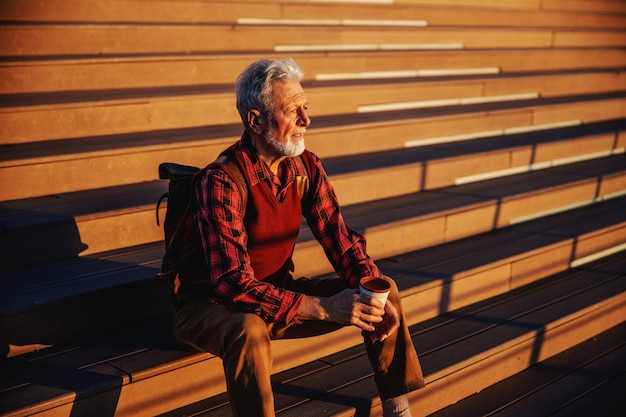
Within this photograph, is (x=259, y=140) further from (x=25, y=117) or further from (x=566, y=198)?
(x=566, y=198)

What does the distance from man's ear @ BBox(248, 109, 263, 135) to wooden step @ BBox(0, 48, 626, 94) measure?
188 cm

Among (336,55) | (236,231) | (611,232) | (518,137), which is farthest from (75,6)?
(611,232)

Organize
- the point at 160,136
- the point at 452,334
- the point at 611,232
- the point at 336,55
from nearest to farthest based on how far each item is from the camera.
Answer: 1. the point at 452,334
2. the point at 160,136
3. the point at 611,232
4. the point at 336,55

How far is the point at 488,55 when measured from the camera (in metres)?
6.49

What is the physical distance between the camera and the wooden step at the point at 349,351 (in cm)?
264

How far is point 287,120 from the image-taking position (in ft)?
8.88

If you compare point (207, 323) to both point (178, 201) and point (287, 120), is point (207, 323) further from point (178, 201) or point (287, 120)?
point (287, 120)

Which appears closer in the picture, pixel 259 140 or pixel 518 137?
pixel 259 140

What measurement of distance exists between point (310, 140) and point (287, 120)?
186 cm

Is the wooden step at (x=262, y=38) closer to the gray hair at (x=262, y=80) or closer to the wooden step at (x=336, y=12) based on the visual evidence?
the wooden step at (x=336, y=12)

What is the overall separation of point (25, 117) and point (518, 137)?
3.57m

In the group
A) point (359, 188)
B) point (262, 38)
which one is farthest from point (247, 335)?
point (262, 38)

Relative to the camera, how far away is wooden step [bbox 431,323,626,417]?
3.37 meters

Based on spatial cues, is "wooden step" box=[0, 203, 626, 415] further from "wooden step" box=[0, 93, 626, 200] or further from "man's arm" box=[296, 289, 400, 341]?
"wooden step" box=[0, 93, 626, 200]
